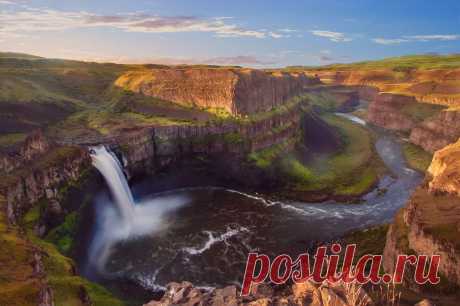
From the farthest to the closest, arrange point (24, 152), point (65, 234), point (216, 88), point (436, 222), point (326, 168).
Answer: point (216, 88) < point (326, 168) < point (24, 152) < point (65, 234) < point (436, 222)

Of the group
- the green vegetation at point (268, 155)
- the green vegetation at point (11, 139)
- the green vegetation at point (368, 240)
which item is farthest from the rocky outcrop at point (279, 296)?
the green vegetation at point (268, 155)

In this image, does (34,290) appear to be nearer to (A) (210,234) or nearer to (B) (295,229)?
(A) (210,234)

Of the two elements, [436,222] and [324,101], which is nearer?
[436,222]

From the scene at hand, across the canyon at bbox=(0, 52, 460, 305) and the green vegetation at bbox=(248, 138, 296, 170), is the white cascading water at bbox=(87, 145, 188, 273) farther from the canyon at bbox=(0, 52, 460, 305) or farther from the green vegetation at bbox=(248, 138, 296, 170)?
the green vegetation at bbox=(248, 138, 296, 170)

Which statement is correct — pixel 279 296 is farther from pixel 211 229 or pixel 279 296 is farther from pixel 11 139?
pixel 11 139

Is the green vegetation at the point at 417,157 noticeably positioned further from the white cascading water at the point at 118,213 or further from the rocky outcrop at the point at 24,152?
the rocky outcrop at the point at 24,152

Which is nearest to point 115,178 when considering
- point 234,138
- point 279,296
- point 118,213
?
point 118,213

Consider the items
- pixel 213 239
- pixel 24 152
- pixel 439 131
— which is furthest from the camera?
pixel 439 131
